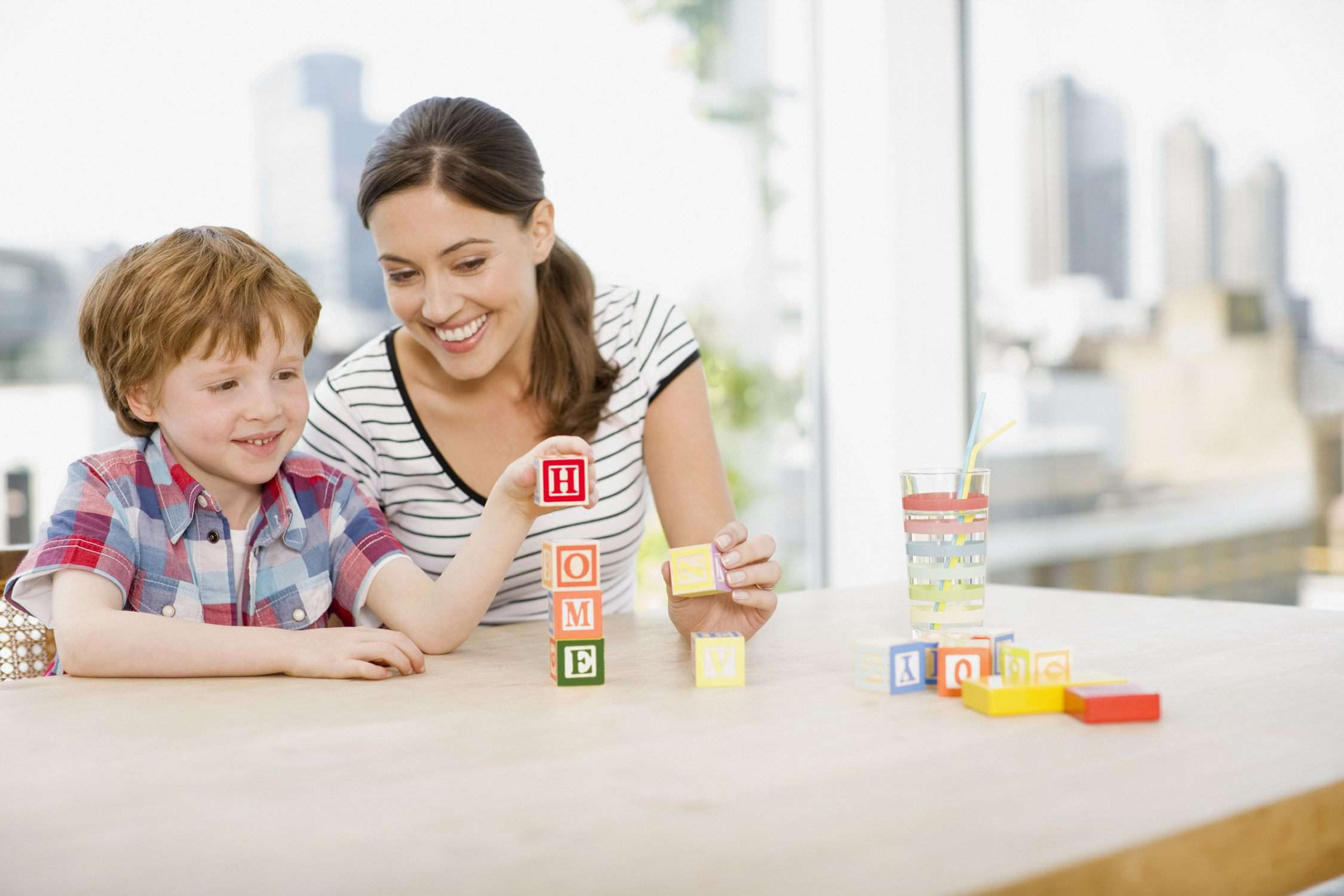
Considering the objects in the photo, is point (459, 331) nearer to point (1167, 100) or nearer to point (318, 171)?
point (318, 171)

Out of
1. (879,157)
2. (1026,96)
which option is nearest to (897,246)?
(879,157)

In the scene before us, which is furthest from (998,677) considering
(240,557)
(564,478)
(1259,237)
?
(1259,237)

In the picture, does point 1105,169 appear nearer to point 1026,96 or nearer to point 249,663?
point 1026,96

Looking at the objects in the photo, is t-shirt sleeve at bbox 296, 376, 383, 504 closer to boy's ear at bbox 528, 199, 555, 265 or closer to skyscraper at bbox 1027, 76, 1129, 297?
boy's ear at bbox 528, 199, 555, 265

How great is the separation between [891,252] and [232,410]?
2716 mm

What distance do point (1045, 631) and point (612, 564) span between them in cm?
69

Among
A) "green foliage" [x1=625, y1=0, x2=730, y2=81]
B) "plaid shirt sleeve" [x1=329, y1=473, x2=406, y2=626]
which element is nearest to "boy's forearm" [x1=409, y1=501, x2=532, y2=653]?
"plaid shirt sleeve" [x1=329, y1=473, x2=406, y2=626]

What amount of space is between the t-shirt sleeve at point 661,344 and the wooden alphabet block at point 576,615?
663 mm

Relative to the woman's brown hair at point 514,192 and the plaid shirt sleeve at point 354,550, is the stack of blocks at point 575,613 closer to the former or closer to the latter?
the plaid shirt sleeve at point 354,550

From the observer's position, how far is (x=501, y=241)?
4.96 ft

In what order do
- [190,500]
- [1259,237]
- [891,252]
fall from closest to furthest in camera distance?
[190,500] < [1259,237] < [891,252]

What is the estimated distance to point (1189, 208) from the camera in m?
3.06

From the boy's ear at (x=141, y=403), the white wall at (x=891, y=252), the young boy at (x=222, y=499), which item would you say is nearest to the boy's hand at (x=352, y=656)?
the young boy at (x=222, y=499)

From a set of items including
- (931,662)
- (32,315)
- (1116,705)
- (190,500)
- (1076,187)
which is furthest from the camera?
(1076,187)
